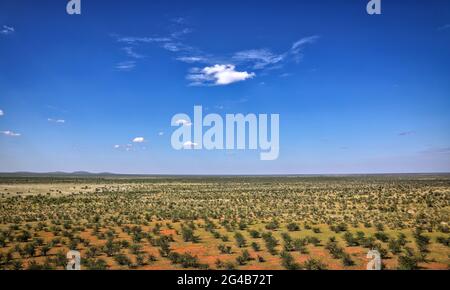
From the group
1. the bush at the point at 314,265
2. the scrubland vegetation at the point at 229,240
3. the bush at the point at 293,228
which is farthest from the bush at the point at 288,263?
the bush at the point at 293,228

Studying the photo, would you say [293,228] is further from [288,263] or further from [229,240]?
[288,263]

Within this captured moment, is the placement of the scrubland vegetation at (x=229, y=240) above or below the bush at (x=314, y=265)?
below

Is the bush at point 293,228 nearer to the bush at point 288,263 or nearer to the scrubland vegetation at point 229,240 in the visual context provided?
the scrubland vegetation at point 229,240

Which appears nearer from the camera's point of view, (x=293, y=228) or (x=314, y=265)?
Result: (x=314, y=265)

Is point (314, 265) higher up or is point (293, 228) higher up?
point (314, 265)

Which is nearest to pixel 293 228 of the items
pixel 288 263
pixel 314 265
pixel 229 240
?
→ pixel 229 240

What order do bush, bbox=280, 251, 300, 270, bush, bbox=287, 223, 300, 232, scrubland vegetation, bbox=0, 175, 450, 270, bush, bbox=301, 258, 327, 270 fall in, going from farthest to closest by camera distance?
bush, bbox=287, 223, 300, 232
scrubland vegetation, bbox=0, 175, 450, 270
bush, bbox=280, 251, 300, 270
bush, bbox=301, 258, 327, 270

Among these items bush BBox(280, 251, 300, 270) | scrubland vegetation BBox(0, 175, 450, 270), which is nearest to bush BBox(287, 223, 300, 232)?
scrubland vegetation BBox(0, 175, 450, 270)

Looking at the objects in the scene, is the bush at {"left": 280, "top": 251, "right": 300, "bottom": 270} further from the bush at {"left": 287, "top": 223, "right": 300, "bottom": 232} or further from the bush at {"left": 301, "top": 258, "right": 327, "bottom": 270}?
the bush at {"left": 287, "top": 223, "right": 300, "bottom": 232}
